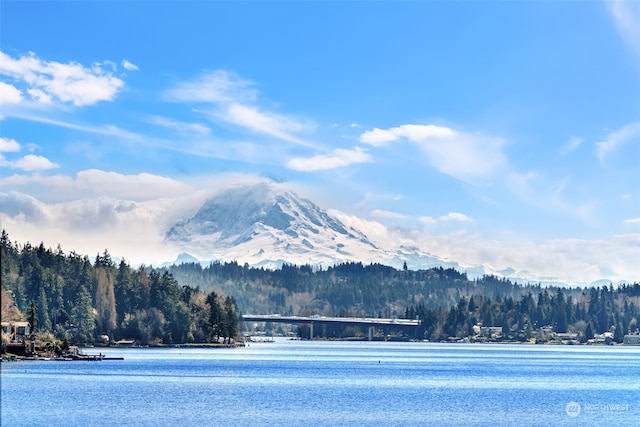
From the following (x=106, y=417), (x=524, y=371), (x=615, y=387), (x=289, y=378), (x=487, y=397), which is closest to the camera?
(x=106, y=417)

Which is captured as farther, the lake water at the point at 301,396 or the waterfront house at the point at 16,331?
the waterfront house at the point at 16,331

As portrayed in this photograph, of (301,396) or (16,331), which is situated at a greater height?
(16,331)

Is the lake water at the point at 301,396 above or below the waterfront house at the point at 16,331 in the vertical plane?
below

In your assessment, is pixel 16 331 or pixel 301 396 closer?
pixel 301 396

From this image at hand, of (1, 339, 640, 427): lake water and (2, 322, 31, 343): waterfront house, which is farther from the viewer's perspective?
(2, 322, 31, 343): waterfront house

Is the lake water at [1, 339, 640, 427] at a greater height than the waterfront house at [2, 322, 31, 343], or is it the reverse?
the waterfront house at [2, 322, 31, 343]

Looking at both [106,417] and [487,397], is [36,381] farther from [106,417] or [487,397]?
[487,397]

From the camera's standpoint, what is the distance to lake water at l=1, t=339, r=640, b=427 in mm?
83625

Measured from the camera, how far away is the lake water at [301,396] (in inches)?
3292

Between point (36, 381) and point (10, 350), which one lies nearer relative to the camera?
point (36, 381)

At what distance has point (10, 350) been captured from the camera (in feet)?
561

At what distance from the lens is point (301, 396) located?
349 feet

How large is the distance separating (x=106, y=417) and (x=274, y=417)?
13.3 meters

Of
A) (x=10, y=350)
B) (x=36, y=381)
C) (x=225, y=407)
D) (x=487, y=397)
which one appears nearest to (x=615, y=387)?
(x=487, y=397)
